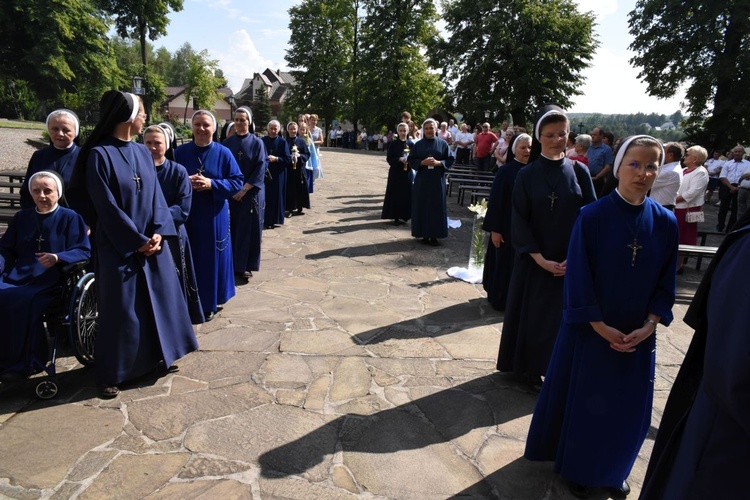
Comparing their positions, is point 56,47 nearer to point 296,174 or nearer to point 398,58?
point 398,58

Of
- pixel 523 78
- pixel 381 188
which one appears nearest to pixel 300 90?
pixel 523 78

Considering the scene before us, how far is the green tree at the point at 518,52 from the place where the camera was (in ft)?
114

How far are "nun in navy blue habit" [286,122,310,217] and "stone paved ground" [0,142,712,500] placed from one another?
5.38 m

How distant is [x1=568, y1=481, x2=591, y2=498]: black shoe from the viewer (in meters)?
2.97

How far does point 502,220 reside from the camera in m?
5.57

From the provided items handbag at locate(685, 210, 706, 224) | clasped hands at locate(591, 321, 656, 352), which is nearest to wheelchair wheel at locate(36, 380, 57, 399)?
clasped hands at locate(591, 321, 656, 352)

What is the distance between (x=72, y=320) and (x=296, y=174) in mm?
7782

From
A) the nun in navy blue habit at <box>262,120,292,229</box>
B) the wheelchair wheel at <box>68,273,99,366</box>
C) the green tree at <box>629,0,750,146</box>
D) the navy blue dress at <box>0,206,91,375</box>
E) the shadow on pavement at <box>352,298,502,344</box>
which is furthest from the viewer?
the green tree at <box>629,0,750,146</box>

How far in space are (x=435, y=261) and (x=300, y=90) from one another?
4380cm

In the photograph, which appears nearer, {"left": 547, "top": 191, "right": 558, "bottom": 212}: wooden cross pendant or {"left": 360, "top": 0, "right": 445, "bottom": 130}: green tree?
{"left": 547, "top": 191, "right": 558, "bottom": 212}: wooden cross pendant

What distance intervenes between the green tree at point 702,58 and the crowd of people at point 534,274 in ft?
83.9

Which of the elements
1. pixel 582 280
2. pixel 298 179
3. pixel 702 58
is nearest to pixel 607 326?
pixel 582 280

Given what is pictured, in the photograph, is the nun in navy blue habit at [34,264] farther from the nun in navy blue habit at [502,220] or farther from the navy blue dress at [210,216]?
the nun in navy blue habit at [502,220]

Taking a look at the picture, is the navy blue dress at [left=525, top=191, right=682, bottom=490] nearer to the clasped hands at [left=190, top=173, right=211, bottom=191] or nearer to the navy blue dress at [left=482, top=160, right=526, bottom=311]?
the navy blue dress at [left=482, top=160, right=526, bottom=311]
